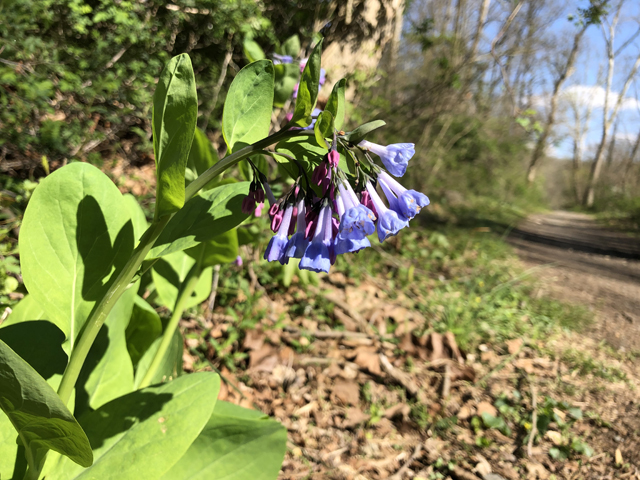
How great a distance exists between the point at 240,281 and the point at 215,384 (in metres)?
1.49

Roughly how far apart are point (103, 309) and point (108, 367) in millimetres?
415

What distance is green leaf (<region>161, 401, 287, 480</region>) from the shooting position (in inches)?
40.4

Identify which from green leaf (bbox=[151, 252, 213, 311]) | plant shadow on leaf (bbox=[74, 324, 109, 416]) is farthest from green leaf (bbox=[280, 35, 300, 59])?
plant shadow on leaf (bbox=[74, 324, 109, 416])

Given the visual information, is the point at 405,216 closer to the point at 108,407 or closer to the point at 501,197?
the point at 108,407

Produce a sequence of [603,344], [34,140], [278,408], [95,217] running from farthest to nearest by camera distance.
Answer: [603,344]
[34,140]
[278,408]
[95,217]

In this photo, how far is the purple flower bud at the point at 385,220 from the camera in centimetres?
85

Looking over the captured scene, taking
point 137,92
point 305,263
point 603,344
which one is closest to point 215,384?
point 305,263

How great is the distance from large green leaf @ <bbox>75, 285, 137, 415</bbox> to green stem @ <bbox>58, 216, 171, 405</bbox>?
0.28 meters

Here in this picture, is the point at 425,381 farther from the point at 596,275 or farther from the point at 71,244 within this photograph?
the point at 596,275

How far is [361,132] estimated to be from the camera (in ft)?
2.43

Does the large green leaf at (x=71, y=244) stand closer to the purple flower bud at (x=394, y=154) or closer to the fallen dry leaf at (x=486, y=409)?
the purple flower bud at (x=394, y=154)

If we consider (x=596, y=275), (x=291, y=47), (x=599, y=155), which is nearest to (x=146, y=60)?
(x=291, y=47)

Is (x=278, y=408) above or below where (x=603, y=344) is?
below

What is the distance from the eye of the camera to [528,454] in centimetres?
178
